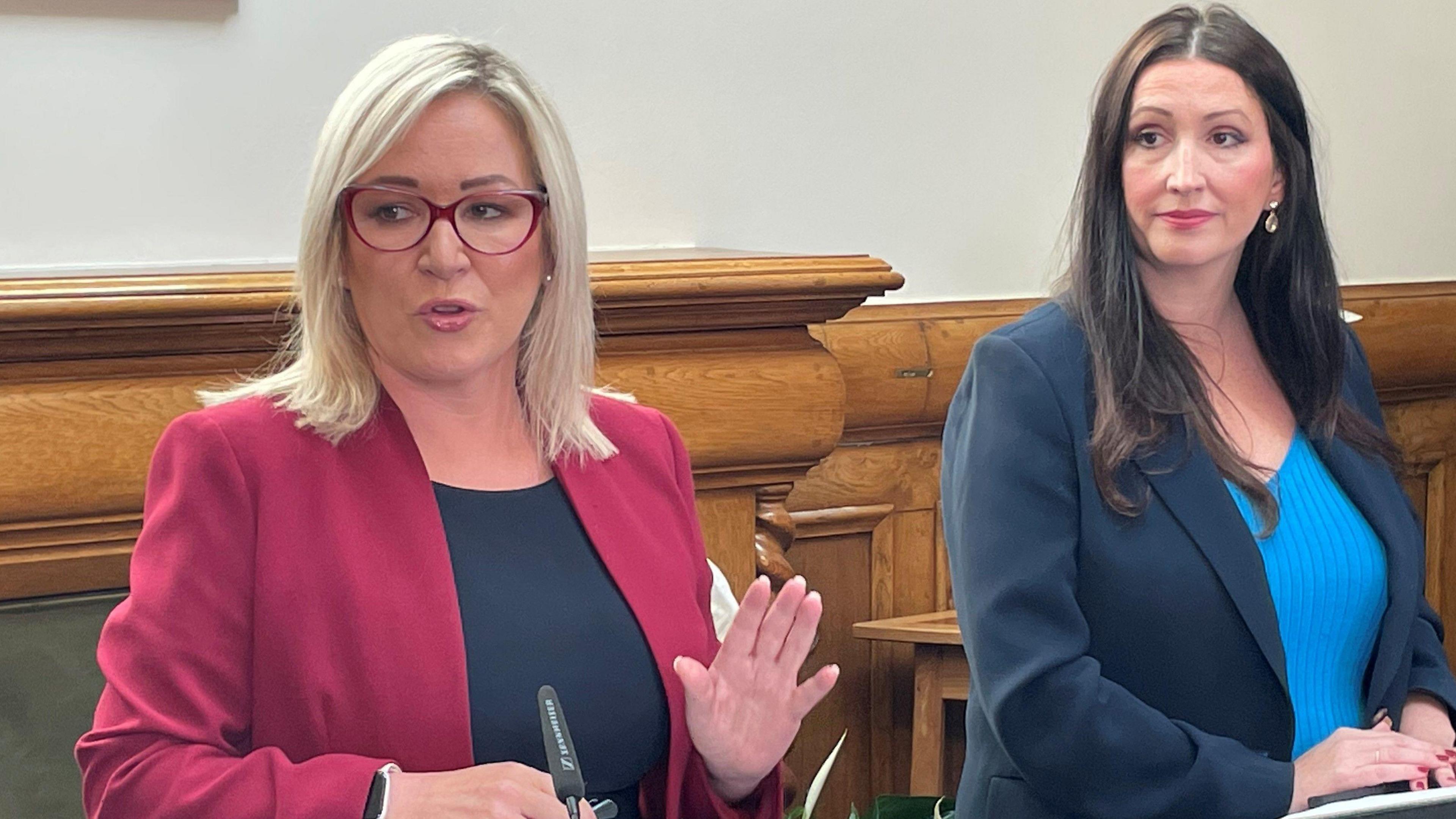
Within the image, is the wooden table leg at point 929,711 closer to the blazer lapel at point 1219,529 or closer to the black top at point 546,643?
the blazer lapel at point 1219,529

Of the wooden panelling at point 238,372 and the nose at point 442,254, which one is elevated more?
the nose at point 442,254

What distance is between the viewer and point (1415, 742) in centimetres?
164

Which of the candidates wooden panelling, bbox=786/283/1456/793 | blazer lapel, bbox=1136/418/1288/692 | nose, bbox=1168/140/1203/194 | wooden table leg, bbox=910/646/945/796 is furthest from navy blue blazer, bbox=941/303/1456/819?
wooden panelling, bbox=786/283/1456/793

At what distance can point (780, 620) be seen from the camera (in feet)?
4.49

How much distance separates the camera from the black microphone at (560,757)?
1211mm

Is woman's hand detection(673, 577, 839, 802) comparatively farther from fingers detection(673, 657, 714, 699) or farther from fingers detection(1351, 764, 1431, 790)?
fingers detection(1351, 764, 1431, 790)

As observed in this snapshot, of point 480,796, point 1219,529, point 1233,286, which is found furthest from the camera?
point 1233,286

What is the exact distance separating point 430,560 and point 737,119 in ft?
4.52

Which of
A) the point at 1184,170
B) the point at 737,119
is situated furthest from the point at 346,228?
the point at 737,119

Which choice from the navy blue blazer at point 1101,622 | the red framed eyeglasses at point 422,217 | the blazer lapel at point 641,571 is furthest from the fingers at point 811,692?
the red framed eyeglasses at point 422,217

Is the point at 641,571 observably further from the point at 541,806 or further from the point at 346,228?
the point at 346,228

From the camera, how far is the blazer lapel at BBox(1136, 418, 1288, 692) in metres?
1.68

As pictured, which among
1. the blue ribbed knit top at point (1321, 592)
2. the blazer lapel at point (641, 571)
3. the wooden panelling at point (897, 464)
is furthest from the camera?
the wooden panelling at point (897, 464)

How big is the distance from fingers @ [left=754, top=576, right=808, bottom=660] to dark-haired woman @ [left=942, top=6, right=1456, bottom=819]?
37 centimetres
